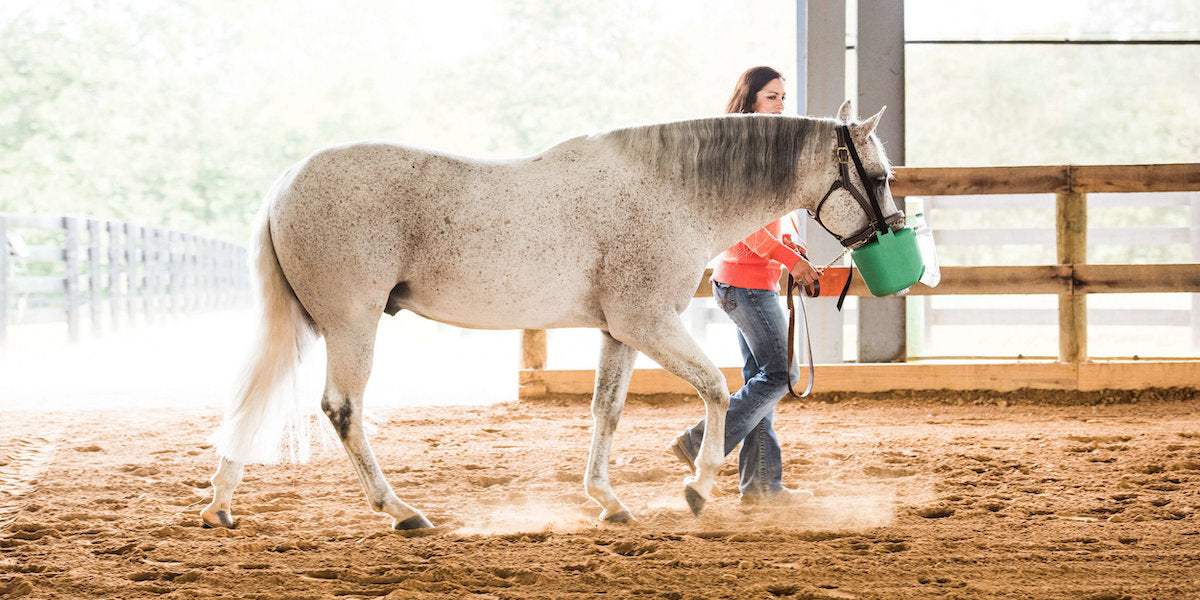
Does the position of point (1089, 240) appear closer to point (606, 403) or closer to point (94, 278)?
point (606, 403)

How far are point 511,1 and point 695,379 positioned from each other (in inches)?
554

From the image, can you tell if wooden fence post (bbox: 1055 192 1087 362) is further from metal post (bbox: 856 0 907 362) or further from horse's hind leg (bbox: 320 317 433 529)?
horse's hind leg (bbox: 320 317 433 529)

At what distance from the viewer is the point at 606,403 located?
3.43m

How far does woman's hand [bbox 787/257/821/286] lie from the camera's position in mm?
3385

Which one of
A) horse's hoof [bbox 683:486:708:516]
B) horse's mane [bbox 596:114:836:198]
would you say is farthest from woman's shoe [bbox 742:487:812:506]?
horse's mane [bbox 596:114:836:198]

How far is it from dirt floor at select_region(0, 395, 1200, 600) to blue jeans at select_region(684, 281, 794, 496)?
7.7 inches

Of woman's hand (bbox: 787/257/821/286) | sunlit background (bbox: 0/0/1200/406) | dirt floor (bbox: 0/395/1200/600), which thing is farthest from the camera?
sunlit background (bbox: 0/0/1200/406)

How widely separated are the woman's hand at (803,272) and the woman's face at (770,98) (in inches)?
22.4

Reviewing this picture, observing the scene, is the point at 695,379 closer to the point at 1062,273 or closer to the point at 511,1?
the point at 1062,273

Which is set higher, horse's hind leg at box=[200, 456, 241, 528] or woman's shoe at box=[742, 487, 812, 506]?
horse's hind leg at box=[200, 456, 241, 528]

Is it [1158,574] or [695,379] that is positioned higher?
[695,379]

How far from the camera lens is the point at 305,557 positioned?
2.82 meters

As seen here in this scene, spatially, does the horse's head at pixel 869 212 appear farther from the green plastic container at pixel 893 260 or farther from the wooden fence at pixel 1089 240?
the wooden fence at pixel 1089 240

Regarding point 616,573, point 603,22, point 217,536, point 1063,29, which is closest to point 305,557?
point 217,536
